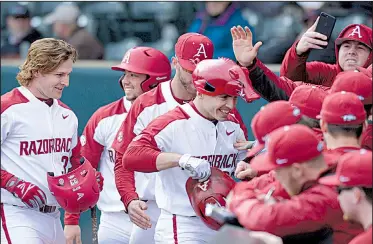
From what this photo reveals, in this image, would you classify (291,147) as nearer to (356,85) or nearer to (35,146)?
(356,85)

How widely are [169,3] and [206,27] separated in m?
0.64

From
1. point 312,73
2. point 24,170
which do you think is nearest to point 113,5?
point 312,73

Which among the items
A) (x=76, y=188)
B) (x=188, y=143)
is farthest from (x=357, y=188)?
(x=76, y=188)

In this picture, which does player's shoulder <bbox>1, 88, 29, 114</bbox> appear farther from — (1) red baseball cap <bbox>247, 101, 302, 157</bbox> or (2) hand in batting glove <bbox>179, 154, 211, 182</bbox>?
(1) red baseball cap <bbox>247, 101, 302, 157</bbox>

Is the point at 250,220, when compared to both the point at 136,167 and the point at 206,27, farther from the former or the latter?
the point at 206,27

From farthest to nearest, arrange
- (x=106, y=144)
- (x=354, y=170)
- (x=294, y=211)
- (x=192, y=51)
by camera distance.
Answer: (x=106, y=144) < (x=192, y=51) < (x=294, y=211) < (x=354, y=170)

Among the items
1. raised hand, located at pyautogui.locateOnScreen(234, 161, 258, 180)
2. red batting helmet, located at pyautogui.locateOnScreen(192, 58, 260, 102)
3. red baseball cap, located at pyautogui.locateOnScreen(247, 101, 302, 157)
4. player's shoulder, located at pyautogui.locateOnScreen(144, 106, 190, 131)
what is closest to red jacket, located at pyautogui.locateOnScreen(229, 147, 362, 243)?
red baseball cap, located at pyautogui.locateOnScreen(247, 101, 302, 157)

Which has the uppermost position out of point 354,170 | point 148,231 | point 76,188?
point 354,170

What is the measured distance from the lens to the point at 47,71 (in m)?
6.14

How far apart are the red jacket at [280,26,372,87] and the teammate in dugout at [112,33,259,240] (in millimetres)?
522

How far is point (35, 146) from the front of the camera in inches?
239

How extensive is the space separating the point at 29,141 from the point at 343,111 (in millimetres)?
1944

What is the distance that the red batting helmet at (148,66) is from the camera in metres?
7.17

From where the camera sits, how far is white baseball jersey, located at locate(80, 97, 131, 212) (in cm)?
729
